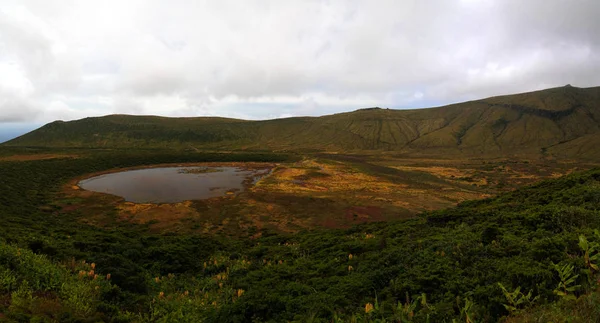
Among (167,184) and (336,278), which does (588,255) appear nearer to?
(336,278)

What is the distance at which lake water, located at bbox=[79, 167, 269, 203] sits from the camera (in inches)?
1912

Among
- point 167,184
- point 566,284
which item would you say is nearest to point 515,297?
point 566,284

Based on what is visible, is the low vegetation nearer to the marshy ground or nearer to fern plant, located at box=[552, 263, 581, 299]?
fern plant, located at box=[552, 263, 581, 299]

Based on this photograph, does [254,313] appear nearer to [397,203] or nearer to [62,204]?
[397,203]

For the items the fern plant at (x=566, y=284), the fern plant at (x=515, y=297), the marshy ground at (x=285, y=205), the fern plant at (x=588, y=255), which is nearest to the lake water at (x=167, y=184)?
the marshy ground at (x=285, y=205)

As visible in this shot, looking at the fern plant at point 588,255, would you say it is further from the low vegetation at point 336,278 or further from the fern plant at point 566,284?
the fern plant at point 566,284

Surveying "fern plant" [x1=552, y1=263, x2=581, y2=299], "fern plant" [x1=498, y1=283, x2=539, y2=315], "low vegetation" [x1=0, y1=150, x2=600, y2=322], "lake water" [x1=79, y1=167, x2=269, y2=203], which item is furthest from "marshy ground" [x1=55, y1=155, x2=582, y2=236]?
"fern plant" [x1=552, y1=263, x2=581, y2=299]

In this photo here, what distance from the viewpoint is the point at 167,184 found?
5900cm

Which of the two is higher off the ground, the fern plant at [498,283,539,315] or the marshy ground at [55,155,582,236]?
the fern plant at [498,283,539,315]

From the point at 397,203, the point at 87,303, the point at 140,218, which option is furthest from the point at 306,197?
the point at 87,303

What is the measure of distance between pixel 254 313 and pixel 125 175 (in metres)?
74.8

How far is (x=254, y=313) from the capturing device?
960cm

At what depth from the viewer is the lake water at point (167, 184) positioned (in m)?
48.6

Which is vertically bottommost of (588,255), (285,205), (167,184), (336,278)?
(285,205)
